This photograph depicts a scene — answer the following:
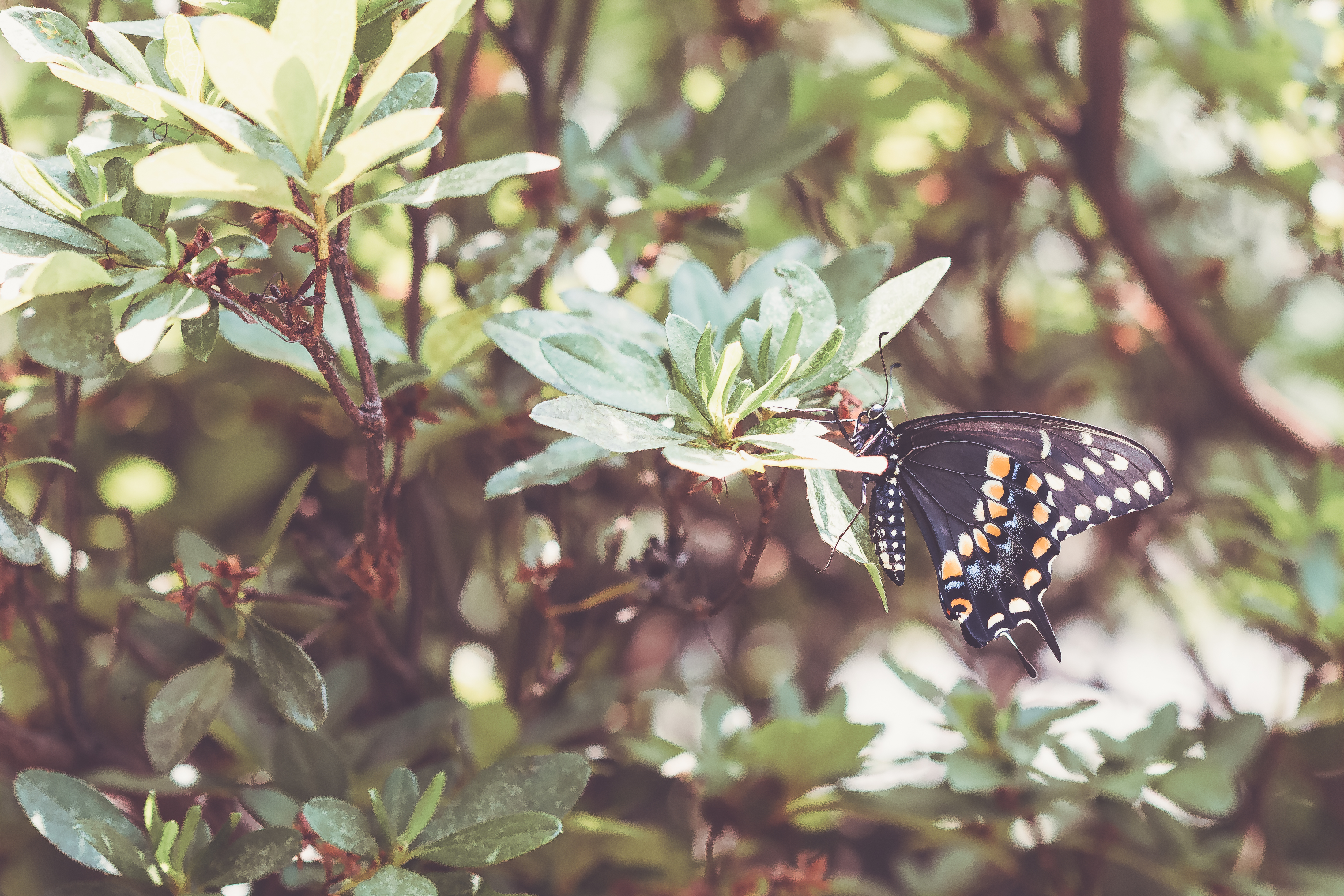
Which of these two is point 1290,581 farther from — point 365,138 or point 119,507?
point 119,507

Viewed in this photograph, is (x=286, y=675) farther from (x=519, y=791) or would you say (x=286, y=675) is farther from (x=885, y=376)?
(x=885, y=376)

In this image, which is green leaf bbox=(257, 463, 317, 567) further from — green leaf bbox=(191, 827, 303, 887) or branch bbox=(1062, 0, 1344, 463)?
branch bbox=(1062, 0, 1344, 463)

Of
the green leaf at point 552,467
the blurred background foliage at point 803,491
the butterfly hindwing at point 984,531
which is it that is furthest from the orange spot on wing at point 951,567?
the green leaf at point 552,467

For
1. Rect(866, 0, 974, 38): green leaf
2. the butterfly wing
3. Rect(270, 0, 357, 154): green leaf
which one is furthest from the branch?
Rect(270, 0, 357, 154): green leaf

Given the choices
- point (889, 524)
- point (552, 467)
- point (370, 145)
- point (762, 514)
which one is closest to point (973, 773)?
point (889, 524)

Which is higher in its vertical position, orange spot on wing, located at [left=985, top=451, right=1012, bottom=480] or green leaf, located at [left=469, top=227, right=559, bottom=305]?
green leaf, located at [left=469, top=227, right=559, bottom=305]

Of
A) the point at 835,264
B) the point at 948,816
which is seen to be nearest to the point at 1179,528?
the point at 948,816
